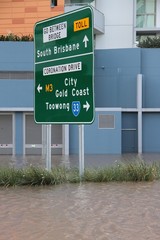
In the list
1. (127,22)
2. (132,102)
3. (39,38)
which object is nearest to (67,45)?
(39,38)

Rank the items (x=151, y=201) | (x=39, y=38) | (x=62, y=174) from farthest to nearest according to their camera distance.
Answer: (x=39, y=38) → (x=62, y=174) → (x=151, y=201)

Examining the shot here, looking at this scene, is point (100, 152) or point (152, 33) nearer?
point (100, 152)

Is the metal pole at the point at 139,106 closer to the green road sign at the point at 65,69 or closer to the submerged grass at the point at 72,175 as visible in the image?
the submerged grass at the point at 72,175

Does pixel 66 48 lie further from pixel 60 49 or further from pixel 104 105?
pixel 104 105

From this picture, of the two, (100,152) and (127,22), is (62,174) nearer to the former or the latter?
(100,152)

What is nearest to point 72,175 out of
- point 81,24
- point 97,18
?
point 81,24

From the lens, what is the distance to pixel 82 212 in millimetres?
7773

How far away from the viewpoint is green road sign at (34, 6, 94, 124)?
11078 mm

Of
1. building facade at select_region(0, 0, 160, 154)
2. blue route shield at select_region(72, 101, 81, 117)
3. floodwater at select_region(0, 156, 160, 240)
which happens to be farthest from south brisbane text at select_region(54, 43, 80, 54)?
building facade at select_region(0, 0, 160, 154)

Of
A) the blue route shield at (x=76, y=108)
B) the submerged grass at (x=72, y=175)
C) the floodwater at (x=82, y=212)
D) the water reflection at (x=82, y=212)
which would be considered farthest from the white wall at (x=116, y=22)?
the water reflection at (x=82, y=212)

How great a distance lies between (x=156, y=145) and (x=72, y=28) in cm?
1949

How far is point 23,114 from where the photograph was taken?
27953mm

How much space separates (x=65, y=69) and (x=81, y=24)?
117 centimetres

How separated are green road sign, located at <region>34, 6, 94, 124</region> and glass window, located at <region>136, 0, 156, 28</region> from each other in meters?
28.4
